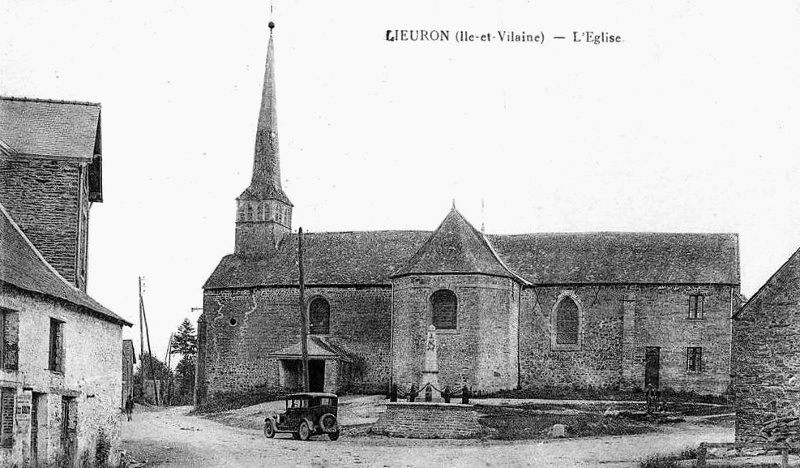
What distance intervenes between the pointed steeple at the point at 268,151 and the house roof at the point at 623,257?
12027 mm

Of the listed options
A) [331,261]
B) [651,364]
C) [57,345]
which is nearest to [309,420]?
[57,345]

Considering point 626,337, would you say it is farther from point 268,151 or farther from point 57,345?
point 57,345

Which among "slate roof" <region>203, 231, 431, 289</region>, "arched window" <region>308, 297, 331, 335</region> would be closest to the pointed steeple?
"slate roof" <region>203, 231, 431, 289</region>

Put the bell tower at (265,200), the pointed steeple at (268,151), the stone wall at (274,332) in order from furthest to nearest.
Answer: the pointed steeple at (268,151), the bell tower at (265,200), the stone wall at (274,332)

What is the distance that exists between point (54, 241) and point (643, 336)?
2607 centimetres

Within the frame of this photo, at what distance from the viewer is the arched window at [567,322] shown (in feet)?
139

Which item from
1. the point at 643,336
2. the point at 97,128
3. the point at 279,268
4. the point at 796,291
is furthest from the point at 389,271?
the point at 796,291

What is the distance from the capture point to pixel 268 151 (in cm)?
5072

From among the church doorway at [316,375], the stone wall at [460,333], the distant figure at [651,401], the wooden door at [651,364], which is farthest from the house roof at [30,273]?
the wooden door at [651,364]

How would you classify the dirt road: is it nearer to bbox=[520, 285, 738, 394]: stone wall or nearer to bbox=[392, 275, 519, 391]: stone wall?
bbox=[392, 275, 519, 391]: stone wall

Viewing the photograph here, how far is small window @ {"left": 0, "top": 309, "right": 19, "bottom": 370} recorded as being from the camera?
56.9 ft

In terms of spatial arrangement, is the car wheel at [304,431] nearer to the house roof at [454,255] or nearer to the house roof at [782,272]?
the house roof at [454,255]

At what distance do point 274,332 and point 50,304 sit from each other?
26.2 metres

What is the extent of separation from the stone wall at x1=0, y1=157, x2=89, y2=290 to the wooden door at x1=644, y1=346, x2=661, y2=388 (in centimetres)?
2549
